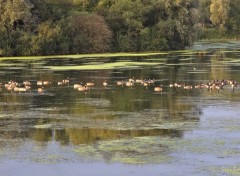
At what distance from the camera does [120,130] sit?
1905 centimetres

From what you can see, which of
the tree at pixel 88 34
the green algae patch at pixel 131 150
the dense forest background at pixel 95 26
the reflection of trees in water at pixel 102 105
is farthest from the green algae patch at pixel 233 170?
the tree at pixel 88 34

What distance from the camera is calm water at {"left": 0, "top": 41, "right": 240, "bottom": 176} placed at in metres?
14.8

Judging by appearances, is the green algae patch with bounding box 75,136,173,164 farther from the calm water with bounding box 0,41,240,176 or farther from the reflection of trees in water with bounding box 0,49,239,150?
the reflection of trees in water with bounding box 0,49,239,150

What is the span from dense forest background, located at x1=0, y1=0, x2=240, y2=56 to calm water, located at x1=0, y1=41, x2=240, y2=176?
83.9 ft

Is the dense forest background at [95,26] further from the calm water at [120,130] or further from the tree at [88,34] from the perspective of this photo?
the calm water at [120,130]

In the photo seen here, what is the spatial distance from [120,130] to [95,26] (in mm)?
45086

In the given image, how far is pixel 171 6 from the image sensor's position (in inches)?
2638

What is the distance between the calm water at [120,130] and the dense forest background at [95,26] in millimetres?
A: 25587

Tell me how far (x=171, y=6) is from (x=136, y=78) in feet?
108

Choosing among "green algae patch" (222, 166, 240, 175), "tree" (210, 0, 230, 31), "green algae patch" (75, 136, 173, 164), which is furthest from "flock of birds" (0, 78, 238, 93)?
"tree" (210, 0, 230, 31)

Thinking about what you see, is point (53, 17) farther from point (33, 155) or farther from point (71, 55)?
point (33, 155)

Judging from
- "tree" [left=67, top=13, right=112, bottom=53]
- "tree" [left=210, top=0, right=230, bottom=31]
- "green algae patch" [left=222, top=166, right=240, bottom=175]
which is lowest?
"green algae patch" [left=222, top=166, right=240, bottom=175]

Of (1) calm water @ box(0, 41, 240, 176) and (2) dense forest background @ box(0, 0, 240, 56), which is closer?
(1) calm water @ box(0, 41, 240, 176)

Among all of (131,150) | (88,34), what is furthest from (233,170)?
(88,34)
